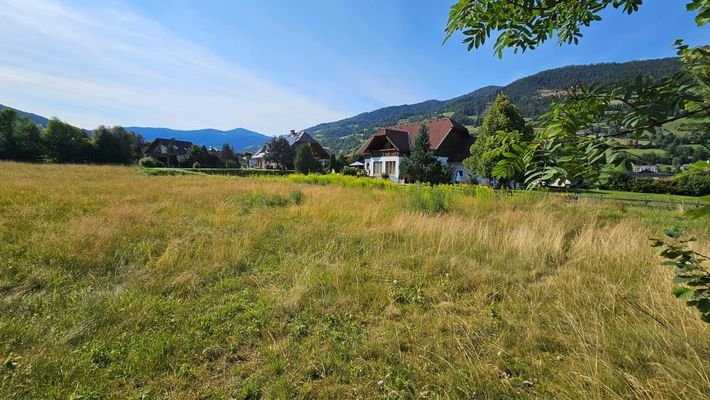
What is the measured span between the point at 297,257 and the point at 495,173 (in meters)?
Result: 4.22

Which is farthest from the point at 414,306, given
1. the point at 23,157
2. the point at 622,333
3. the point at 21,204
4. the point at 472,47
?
the point at 23,157

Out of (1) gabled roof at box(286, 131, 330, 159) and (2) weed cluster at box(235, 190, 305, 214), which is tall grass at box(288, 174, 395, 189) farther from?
(1) gabled roof at box(286, 131, 330, 159)

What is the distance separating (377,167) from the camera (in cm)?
3556

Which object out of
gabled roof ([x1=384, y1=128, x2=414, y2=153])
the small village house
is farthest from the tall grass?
gabled roof ([x1=384, y1=128, x2=414, y2=153])

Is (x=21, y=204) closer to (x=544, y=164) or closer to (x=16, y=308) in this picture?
(x=16, y=308)

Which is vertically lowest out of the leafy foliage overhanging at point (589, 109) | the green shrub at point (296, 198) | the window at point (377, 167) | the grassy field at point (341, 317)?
the grassy field at point (341, 317)

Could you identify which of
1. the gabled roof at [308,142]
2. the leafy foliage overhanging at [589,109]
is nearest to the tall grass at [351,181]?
the leafy foliage overhanging at [589,109]

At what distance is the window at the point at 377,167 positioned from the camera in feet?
115

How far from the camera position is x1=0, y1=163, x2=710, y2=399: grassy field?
2.43m

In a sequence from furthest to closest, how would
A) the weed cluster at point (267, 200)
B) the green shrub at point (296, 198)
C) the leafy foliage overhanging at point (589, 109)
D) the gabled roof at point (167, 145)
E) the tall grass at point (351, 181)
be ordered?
1. the gabled roof at point (167, 145)
2. the tall grass at point (351, 181)
3. the green shrub at point (296, 198)
4. the weed cluster at point (267, 200)
5. the leafy foliage overhanging at point (589, 109)

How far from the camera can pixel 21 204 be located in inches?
343

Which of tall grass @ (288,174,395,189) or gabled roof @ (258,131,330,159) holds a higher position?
gabled roof @ (258,131,330,159)

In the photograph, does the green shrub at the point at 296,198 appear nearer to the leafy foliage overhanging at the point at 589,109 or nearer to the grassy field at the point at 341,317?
the grassy field at the point at 341,317

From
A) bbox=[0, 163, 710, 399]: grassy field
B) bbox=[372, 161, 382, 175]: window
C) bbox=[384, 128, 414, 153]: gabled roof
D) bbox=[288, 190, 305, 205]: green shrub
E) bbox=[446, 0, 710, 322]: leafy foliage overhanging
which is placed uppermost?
bbox=[384, 128, 414, 153]: gabled roof
